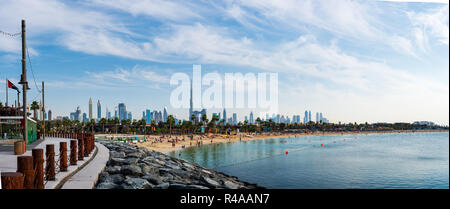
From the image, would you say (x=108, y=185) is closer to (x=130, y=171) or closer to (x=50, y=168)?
(x=50, y=168)

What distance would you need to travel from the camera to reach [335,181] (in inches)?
986

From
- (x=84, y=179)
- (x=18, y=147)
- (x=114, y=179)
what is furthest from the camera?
(x=18, y=147)

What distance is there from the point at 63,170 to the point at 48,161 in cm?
129

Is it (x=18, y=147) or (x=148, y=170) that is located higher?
(x=18, y=147)

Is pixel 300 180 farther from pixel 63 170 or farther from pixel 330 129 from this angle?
pixel 330 129

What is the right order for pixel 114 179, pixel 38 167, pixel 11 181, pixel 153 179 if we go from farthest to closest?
1. pixel 153 179
2. pixel 114 179
3. pixel 38 167
4. pixel 11 181

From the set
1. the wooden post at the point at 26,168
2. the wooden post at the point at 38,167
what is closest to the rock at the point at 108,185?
the wooden post at the point at 38,167

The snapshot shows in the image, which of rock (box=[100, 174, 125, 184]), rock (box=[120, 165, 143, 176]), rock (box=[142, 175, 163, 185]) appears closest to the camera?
rock (box=[100, 174, 125, 184])

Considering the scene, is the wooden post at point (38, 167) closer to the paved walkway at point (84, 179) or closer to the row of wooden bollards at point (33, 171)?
the row of wooden bollards at point (33, 171)

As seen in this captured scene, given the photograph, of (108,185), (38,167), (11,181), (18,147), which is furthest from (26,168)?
(18,147)

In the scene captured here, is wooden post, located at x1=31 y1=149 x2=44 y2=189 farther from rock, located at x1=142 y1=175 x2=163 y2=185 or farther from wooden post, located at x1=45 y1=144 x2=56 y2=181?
rock, located at x1=142 y1=175 x2=163 y2=185

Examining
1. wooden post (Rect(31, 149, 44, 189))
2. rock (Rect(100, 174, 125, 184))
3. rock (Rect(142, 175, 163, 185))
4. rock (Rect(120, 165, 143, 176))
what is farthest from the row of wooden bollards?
rock (Rect(142, 175, 163, 185))
